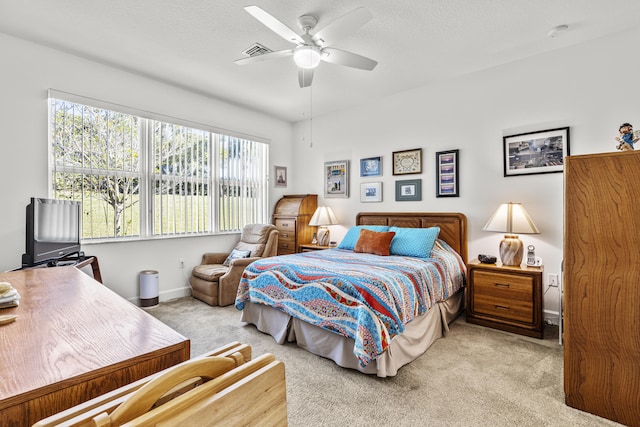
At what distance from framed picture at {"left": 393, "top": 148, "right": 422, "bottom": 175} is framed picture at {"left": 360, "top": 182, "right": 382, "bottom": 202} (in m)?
0.34

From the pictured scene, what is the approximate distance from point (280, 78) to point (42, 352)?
3631 millimetres

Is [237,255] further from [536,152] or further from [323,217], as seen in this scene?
[536,152]

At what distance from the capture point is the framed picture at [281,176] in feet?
18.4

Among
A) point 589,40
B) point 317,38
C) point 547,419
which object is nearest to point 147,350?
point 547,419

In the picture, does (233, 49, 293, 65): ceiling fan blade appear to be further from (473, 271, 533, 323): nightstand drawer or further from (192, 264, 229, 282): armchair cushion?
(473, 271, 533, 323): nightstand drawer

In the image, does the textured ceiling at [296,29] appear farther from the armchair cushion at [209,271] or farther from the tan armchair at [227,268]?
the armchair cushion at [209,271]

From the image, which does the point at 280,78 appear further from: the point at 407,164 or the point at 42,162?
the point at 42,162

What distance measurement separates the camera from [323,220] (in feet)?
15.9

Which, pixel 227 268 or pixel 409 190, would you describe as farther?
pixel 409 190

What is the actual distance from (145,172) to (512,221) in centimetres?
431

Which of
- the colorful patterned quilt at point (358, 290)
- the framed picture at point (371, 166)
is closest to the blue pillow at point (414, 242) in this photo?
the colorful patterned quilt at point (358, 290)

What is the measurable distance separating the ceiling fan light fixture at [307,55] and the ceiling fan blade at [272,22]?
9cm

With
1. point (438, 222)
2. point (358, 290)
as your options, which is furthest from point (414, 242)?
point (358, 290)

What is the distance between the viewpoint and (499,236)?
11.7ft
